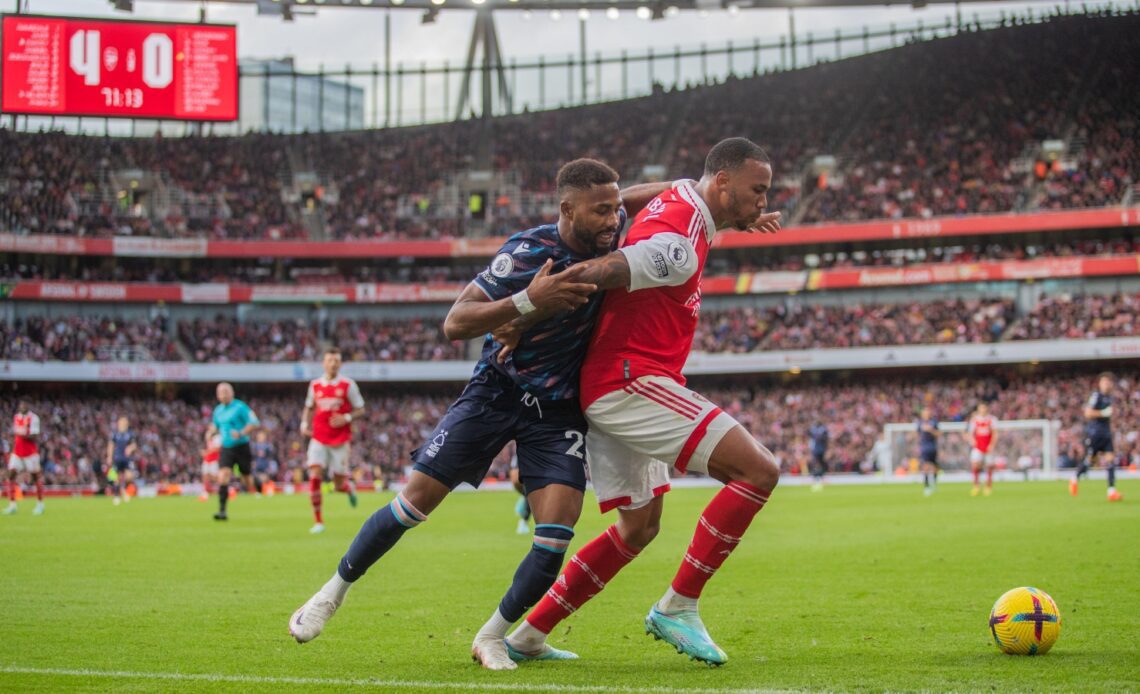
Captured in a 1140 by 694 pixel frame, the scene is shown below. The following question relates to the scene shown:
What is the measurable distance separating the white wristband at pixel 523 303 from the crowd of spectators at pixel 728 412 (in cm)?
3667

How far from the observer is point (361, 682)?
17.3 feet

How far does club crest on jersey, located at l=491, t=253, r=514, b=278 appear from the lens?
18.8 feet

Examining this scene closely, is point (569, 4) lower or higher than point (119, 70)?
higher

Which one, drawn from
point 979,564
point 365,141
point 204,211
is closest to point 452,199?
point 365,141

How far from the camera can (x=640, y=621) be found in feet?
25.3

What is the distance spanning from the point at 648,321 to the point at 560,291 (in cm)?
72

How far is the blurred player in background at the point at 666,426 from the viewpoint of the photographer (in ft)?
18.9

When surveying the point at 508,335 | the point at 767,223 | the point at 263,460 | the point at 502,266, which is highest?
the point at 767,223

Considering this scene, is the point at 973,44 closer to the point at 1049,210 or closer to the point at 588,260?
the point at 1049,210

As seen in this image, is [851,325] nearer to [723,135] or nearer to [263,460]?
[723,135]

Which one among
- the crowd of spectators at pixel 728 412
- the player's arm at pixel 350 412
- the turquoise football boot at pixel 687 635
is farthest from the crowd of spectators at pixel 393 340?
the turquoise football boot at pixel 687 635

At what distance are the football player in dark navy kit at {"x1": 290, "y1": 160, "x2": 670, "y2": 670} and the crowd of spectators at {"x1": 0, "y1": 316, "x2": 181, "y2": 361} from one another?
4661cm

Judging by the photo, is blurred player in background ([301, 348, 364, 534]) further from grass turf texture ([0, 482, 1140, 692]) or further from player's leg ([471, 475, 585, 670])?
player's leg ([471, 475, 585, 670])

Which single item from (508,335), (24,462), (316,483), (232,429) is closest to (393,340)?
(24,462)
